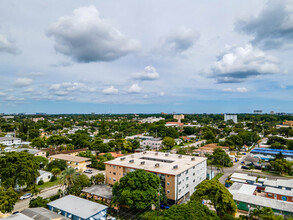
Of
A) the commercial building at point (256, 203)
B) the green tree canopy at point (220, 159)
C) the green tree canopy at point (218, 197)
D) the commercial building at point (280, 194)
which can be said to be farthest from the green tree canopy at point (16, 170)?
the green tree canopy at point (220, 159)

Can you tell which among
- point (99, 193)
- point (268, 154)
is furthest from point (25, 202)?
point (268, 154)

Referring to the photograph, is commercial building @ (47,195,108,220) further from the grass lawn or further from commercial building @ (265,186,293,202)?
commercial building @ (265,186,293,202)

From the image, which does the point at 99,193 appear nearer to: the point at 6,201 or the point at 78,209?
the point at 78,209

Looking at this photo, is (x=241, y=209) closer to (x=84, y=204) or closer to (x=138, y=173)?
(x=138, y=173)

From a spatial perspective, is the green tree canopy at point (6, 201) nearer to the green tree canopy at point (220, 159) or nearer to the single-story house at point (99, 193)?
the single-story house at point (99, 193)

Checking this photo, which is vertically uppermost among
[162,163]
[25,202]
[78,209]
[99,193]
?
[162,163]

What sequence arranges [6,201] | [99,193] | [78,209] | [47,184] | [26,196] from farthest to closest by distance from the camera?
[47,184], [26,196], [99,193], [78,209], [6,201]

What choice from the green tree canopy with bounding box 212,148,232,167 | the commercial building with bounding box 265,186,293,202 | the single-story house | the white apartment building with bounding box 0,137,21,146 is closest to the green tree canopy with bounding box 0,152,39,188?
the single-story house
